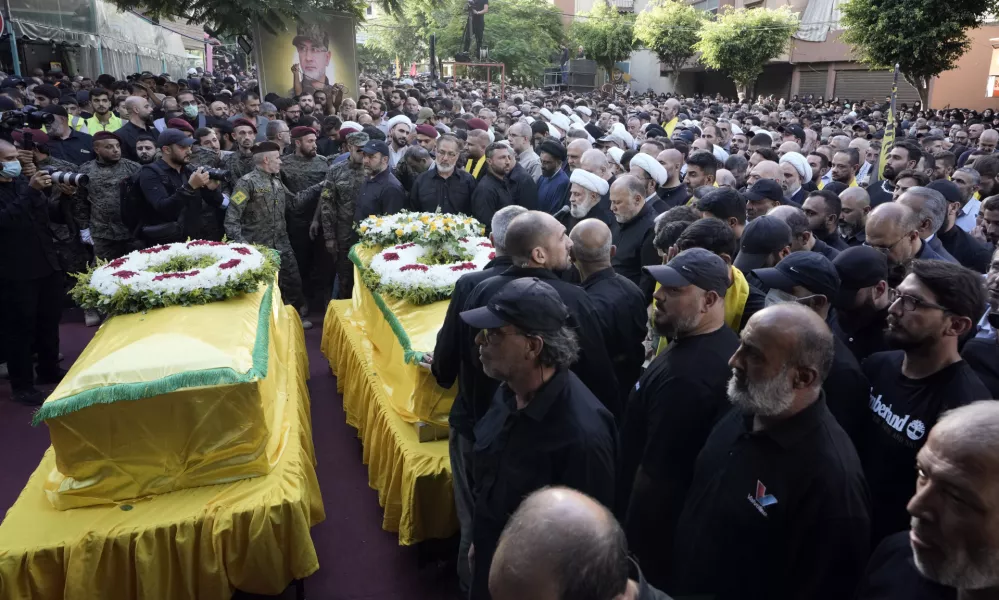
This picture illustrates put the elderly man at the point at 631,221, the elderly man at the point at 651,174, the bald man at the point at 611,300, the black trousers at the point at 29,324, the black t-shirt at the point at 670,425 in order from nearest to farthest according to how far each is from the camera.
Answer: the black t-shirt at the point at 670,425 → the bald man at the point at 611,300 → the elderly man at the point at 631,221 → the black trousers at the point at 29,324 → the elderly man at the point at 651,174

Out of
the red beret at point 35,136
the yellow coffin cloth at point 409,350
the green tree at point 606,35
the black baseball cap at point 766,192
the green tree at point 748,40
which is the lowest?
the yellow coffin cloth at point 409,350

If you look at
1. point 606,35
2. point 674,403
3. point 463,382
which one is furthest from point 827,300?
point 606,35

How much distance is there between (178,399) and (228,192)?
4325 mm

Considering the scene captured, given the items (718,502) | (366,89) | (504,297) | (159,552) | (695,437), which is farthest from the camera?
(366,89)

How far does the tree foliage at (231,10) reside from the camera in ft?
41.7

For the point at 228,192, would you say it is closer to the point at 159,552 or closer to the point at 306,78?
the point at 159,552

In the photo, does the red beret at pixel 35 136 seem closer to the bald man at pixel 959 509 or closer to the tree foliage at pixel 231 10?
the tree foliage at pixel 231 10

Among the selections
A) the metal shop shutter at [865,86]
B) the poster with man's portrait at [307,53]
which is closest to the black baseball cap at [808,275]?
the poster with man's portrait at [307,53]

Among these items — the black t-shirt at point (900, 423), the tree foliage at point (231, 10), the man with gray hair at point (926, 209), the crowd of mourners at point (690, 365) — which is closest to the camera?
the crowd of mourners at point (690, 365)

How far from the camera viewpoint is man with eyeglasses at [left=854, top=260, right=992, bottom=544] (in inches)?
96.9

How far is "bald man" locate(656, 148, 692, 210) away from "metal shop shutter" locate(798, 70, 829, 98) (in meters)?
30.2

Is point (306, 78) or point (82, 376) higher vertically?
point (306, 78)

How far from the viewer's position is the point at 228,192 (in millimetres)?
7098

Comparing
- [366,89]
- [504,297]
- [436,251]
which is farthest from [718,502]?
[366,89]
